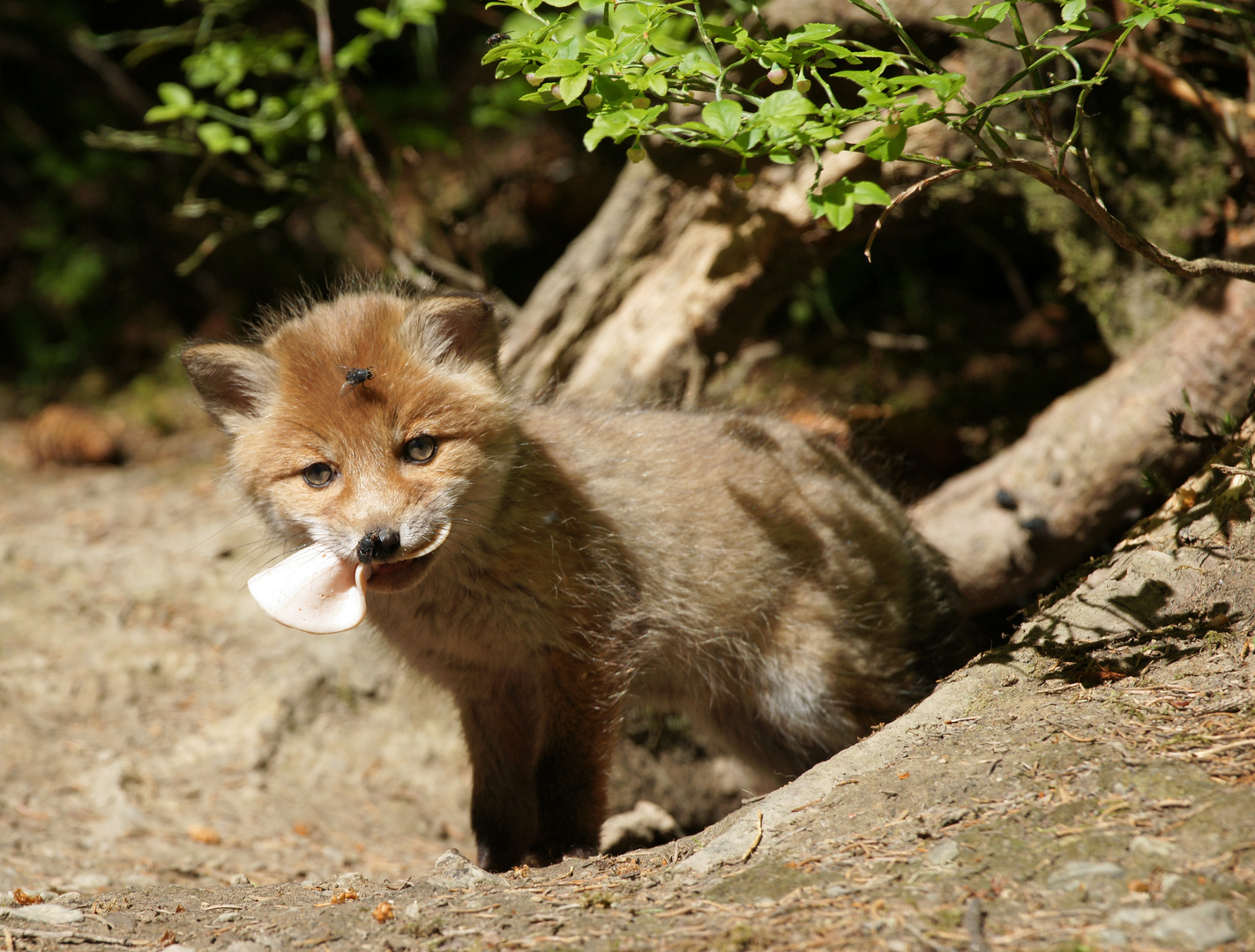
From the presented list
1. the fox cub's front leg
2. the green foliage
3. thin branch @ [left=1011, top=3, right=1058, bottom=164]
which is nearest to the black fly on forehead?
the green foliage

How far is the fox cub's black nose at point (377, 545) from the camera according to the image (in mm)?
3062

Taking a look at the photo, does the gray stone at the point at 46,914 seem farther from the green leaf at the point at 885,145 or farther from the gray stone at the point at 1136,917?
the green leaf at the point at 885,145

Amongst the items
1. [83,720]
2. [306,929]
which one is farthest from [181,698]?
[306,929]

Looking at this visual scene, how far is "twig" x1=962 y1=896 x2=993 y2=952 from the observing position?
2004mm

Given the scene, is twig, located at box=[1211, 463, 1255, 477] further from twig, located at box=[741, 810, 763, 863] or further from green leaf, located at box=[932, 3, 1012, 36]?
twig, located at box=[741, 810, 763, 863]

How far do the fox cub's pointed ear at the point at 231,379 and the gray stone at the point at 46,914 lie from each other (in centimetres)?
175

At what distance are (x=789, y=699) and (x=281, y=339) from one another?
273 cm

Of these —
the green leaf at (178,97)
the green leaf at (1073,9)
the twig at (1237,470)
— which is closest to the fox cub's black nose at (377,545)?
the green leaf at (1073,9)

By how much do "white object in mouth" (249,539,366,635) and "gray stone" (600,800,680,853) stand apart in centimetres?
215

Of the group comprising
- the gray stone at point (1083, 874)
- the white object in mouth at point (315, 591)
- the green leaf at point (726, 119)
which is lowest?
the white object in mouth at point (315, 591)

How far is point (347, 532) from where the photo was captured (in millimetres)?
3172

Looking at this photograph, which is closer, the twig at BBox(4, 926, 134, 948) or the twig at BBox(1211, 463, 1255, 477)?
the twig at BBox(4, 926, 134, 948)

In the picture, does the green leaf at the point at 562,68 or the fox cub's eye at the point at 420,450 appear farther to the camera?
the fox cub's eye at the point at 420,450

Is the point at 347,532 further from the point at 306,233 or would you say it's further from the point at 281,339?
the point at 306,233
